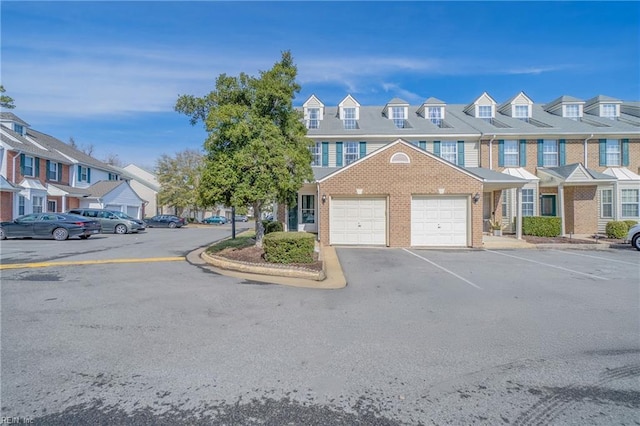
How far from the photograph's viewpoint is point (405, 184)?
13.9 m

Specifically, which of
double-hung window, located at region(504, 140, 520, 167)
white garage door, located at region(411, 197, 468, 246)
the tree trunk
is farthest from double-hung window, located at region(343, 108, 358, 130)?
the tree trunk

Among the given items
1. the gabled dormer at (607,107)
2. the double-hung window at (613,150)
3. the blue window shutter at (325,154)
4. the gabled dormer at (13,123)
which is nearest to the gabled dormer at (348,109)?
the blue window shutter at (325,154)

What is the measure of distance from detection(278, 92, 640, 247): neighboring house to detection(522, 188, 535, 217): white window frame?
0.06 meters

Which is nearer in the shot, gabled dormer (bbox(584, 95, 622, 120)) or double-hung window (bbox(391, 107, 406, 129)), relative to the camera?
double-hung window (bbox(391, 107, 406, 129))

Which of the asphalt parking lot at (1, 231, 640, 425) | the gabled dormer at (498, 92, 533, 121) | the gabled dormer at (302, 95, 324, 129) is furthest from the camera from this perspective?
the gabled dormer at (498, 92, 533, 121)

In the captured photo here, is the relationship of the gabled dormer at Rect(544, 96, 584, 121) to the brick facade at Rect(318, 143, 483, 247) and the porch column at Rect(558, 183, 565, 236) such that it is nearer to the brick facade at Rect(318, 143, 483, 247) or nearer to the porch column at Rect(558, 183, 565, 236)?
the porch column at Rect(558, 183, 565, 236)

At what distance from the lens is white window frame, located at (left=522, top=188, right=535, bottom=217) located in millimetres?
18234

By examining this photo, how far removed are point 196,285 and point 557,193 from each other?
2059cm

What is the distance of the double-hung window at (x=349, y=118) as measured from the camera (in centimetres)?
2073

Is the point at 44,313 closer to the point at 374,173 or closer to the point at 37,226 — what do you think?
the point at 374,173

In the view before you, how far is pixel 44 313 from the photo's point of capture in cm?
511

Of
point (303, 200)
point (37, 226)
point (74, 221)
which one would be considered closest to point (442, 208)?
point (303, 200)

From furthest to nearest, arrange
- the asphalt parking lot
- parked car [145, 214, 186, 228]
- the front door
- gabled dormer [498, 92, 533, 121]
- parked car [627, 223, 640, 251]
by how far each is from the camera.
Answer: parked car [145, 214, 186, 228], gabled dormer [498, 92, 533, 121], the front door, parked car [627, 223, 640, 251], the asphalt parking lot

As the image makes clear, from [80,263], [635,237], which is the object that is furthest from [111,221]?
[635,237]
